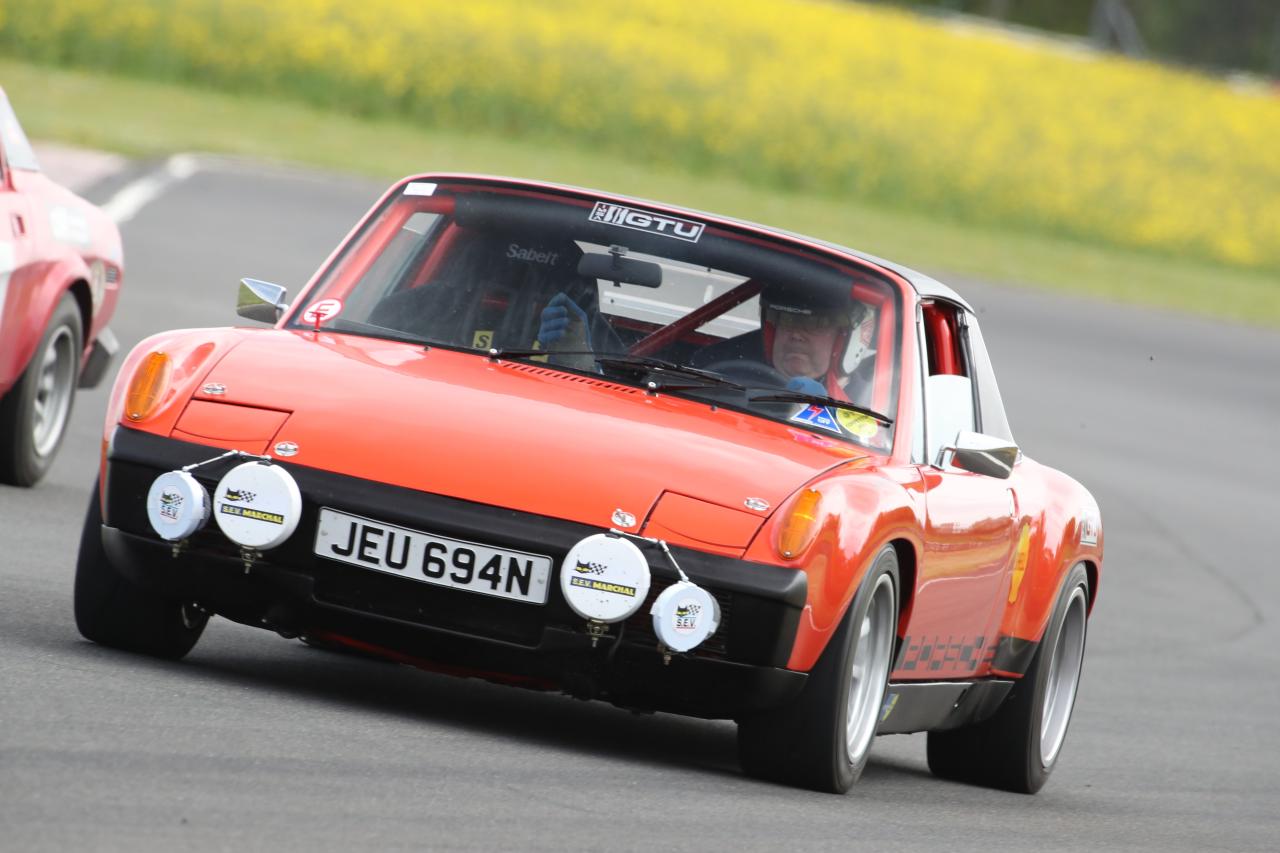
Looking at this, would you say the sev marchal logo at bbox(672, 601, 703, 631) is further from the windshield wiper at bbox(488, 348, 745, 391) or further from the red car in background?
the red car in background

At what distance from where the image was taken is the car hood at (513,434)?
19.9ft

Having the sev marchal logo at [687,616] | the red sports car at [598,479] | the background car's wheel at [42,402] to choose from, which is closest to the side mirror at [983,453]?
the red sports car at [598,479]

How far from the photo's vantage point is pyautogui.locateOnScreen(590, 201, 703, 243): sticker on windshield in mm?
7305

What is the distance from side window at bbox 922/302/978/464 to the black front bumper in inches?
53.6

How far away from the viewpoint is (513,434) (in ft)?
20.5

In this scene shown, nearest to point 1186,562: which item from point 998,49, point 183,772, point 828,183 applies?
point 183,772

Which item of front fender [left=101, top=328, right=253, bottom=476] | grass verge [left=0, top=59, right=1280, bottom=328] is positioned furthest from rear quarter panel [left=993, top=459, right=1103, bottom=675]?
grass verge [left=0, top=59, right=1280, bottom=328]

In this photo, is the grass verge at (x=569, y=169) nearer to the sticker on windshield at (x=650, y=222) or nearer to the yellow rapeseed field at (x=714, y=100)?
the yellow rapeseed field at (x=714, y=100)

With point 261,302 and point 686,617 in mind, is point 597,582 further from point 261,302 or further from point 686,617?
point 261,302

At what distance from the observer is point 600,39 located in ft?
154

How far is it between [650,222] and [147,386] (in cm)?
161

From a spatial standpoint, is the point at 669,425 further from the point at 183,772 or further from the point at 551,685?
the point at 183,772

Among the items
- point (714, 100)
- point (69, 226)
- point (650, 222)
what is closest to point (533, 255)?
point (650, 222)

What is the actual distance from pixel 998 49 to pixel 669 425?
2067 inches
